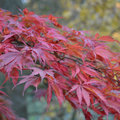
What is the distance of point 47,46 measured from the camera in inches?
22.4

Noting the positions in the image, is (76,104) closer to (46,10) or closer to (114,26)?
(114,26)

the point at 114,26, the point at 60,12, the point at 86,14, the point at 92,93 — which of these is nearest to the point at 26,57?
the point at 92,93

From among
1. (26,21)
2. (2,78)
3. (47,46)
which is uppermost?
(26,21)

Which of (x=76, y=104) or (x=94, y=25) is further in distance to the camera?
(x=94, y=25)

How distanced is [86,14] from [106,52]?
1661 mm

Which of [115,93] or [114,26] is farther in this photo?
[114,26]

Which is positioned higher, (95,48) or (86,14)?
(86,14)

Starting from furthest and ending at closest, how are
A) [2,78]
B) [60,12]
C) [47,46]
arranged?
[60,12]
[2,78]
[47,46]

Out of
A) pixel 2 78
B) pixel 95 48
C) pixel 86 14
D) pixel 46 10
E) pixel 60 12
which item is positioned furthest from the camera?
pixel 60 12

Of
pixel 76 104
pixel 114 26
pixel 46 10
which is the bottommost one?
pixel 76 104

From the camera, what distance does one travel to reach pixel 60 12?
3193 mm

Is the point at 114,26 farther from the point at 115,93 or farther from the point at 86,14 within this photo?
the point at 115,93

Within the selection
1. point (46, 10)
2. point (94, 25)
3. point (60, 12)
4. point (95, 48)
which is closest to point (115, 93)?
point (95, 48)

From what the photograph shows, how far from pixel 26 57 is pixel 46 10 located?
7.94 ft
